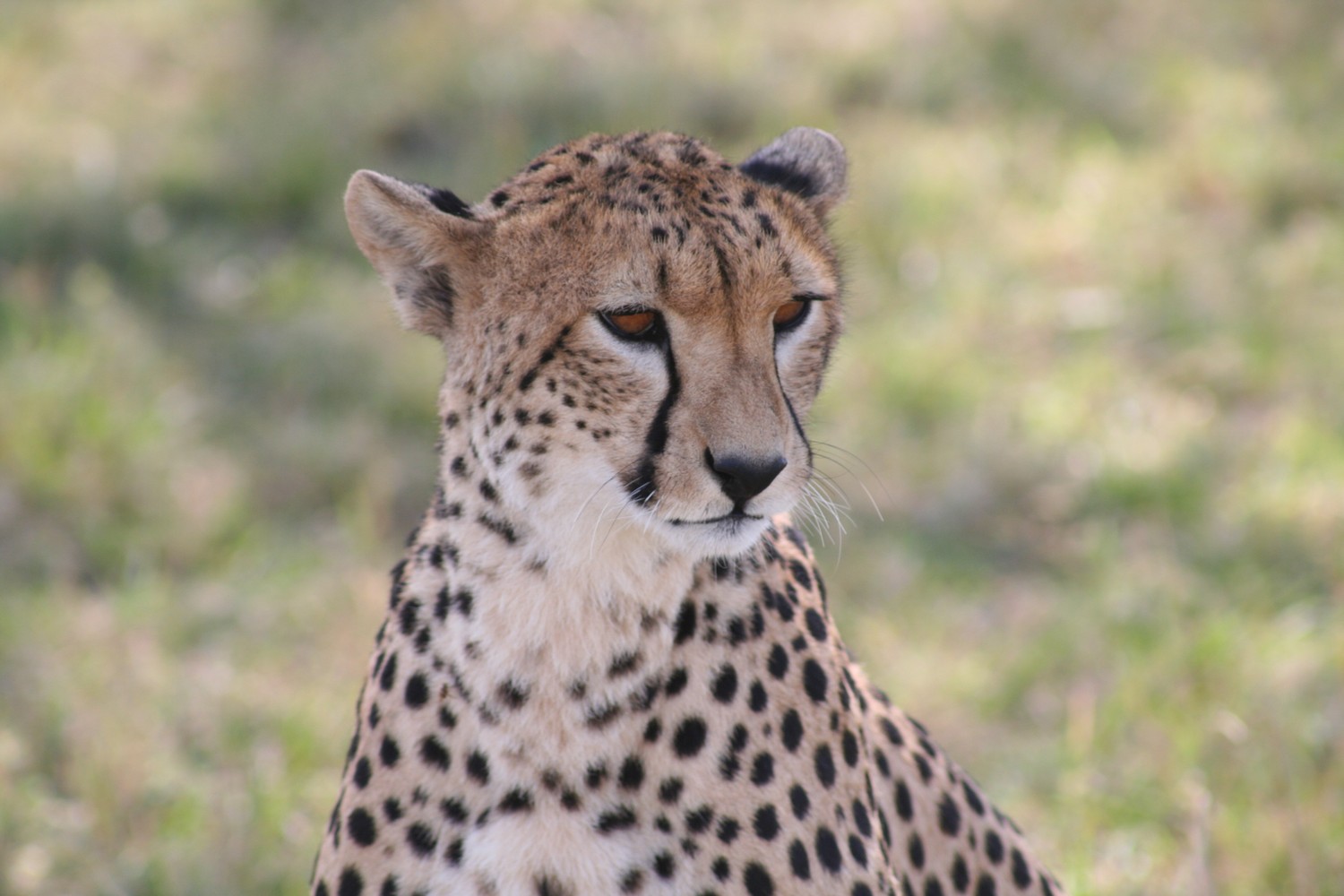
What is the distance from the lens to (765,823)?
177 centimetres

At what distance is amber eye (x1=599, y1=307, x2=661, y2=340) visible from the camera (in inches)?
65.9

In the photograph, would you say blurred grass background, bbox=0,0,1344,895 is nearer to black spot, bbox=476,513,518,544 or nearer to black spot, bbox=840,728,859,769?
black spot, bbox=840,728,859,769

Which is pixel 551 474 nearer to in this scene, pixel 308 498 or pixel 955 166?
pixel 308 498

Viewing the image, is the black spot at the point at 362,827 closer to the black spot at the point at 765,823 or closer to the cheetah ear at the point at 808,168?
the black spot at the point at 765,823

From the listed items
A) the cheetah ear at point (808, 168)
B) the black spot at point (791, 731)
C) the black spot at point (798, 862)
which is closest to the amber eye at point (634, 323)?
the cheetah ear at point (808, 168)

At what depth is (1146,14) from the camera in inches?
246

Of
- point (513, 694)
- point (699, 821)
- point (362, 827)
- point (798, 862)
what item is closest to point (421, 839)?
point (362, 827)

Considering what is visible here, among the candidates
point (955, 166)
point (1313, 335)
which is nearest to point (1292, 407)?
point (1313, 335)

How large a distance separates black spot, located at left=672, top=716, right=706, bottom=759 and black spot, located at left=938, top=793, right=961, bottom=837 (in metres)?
0.44

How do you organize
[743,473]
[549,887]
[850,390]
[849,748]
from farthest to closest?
[850,390], [849,748], [549,887], [743,473]

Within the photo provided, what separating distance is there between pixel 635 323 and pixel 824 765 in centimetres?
54

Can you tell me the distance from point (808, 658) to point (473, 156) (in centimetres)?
350

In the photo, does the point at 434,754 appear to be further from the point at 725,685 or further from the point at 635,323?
the point at 635,323

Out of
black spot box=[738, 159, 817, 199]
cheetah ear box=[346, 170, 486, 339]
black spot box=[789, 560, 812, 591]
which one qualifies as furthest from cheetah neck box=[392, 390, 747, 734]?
black spot box=[738, 159, 817, 199]
